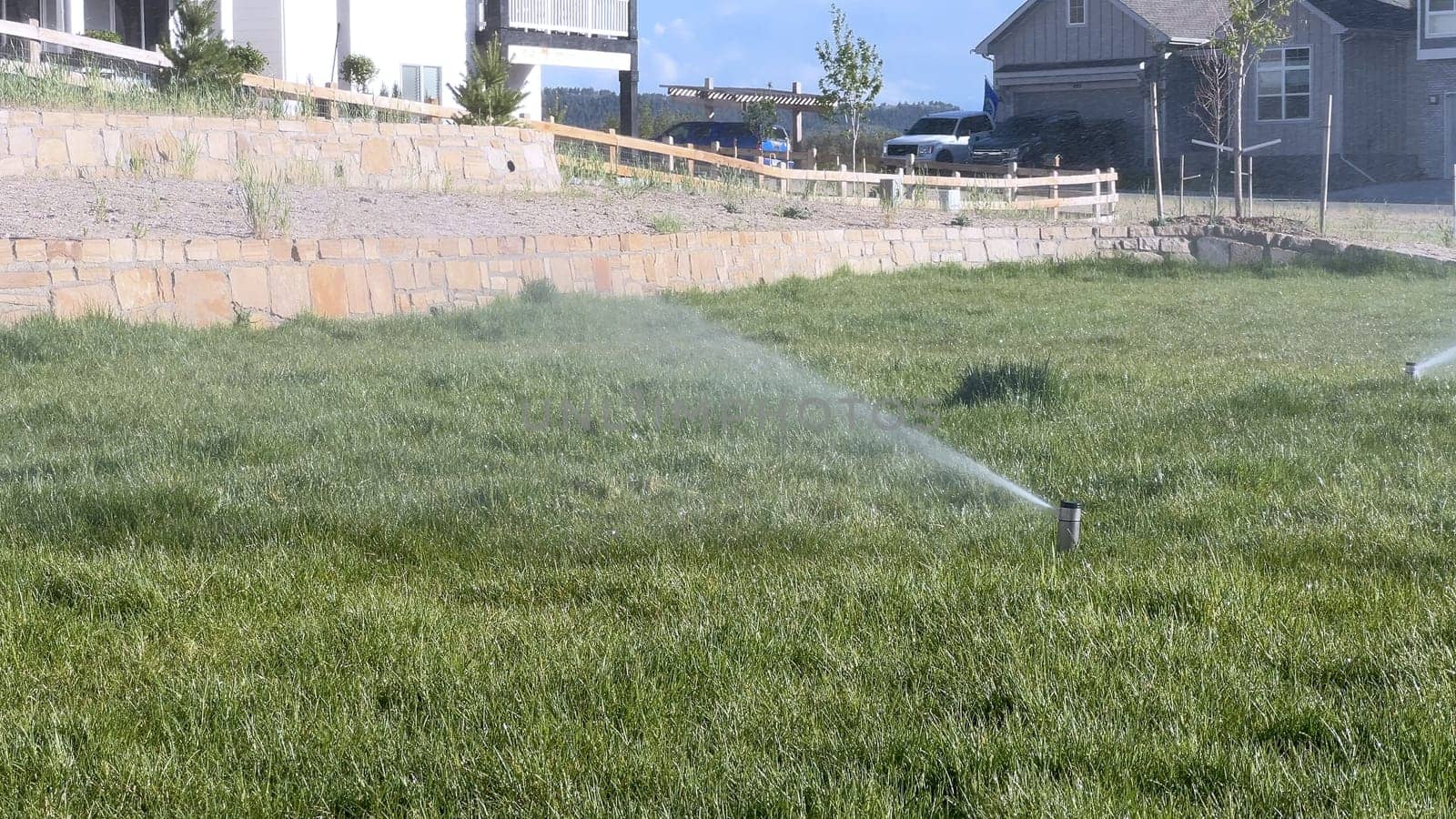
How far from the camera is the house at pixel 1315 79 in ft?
107

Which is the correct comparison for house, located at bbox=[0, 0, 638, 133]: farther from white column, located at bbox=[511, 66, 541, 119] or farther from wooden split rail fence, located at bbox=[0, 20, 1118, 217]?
wooden split rail fence, located at bbox=[0, 20, 1118, 217]

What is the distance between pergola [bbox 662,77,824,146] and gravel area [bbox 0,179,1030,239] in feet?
80.9

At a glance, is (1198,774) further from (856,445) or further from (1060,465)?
(856,445)

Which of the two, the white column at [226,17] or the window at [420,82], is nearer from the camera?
the white column at [226,17]

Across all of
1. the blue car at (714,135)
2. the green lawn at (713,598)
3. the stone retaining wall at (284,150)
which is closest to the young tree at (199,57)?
the stone retaining wall at (284,150)

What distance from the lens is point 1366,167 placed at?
33031 mm

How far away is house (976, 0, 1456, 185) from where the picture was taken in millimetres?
32594

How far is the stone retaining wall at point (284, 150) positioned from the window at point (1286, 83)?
21551 mm

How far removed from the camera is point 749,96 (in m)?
43.0

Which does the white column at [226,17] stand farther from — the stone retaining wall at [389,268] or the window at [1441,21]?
the window at [1441,21]

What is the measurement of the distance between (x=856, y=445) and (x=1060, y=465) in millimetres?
907

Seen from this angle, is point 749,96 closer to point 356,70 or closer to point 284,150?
point 356,70

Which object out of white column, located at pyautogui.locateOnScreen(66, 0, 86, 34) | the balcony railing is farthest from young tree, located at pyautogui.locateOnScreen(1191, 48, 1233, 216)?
white column, located at pyautogui.locateOnScreen(66, 0, 86, 34)

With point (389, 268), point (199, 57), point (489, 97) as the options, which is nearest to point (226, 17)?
point (199, 57)
